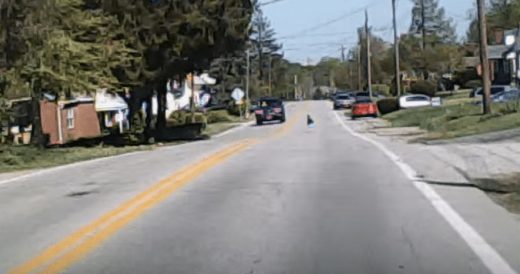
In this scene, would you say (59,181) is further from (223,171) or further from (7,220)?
(7,220)

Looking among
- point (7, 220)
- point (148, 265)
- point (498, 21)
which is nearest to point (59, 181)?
point (7, 220)

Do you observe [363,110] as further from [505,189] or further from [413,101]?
[505,189]

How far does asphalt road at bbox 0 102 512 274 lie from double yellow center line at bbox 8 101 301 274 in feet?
0.05

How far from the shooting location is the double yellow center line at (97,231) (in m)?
9.14

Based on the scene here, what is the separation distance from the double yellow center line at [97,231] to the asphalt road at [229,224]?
0.01m

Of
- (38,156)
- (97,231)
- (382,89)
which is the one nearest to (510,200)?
(97,231)

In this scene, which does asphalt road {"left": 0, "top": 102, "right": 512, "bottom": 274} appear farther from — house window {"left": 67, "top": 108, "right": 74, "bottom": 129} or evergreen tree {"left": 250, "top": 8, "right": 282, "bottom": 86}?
evergreen tree {"left": 250, "top": 8, "right": 282, "bottom": 86}

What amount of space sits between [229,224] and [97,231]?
1.71 m

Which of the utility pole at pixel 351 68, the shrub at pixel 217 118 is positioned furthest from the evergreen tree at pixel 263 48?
the shrub at pixel 217 118

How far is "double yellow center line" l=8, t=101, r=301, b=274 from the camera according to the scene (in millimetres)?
9141

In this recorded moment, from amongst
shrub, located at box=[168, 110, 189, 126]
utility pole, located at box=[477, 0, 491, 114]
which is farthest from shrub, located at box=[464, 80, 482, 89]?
utility pole, located at box=[477, 0, 491, 114]

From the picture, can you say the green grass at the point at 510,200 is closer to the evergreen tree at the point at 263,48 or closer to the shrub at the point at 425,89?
the shrub at the point at 425,89

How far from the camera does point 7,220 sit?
13.1 meters

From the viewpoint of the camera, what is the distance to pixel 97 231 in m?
11.4
